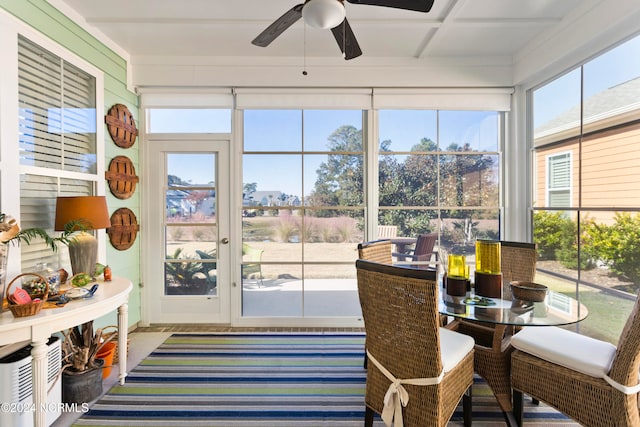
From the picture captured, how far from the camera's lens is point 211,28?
8.27 ft

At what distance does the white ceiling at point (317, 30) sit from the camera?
226 centimetres

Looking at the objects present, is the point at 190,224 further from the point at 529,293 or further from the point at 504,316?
the point at 529,293

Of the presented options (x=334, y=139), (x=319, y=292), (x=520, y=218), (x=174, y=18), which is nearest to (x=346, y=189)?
(x=334, y=139)

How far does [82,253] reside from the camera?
78.4 inches

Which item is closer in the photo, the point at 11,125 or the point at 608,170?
the point at 11,125

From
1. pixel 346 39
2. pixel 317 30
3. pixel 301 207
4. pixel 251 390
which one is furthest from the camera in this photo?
pixel 301 207

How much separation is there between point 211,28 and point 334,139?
1.48m

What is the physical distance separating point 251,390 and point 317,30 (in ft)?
9.52

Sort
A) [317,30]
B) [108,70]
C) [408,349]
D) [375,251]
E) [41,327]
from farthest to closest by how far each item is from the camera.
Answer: [108,70]
[317,30]
[375,251]
[41,327]
[408,349]

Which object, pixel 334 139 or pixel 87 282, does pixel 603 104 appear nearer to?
pixel 334 139

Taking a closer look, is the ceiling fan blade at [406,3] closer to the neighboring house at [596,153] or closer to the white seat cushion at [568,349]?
the neighboring house at [596,153]

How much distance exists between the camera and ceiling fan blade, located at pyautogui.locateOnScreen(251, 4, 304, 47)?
5.61 feet

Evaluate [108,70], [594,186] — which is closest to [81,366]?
[108,70]

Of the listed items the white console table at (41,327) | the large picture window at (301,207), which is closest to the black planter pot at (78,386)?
the white console table at (41,327)
